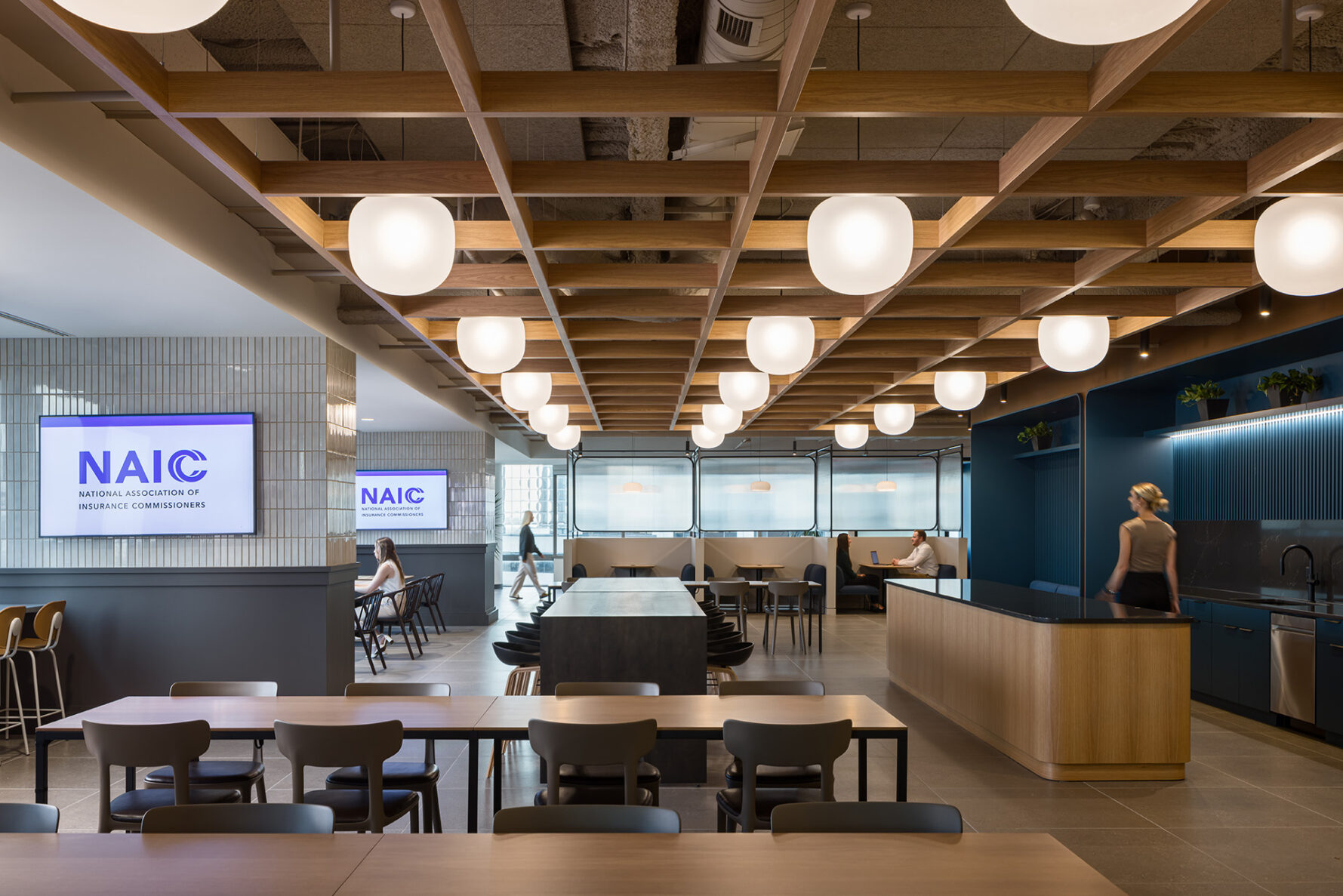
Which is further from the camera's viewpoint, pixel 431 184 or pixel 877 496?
pixel 877 496

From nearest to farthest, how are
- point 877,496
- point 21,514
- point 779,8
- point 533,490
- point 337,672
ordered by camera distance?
1. point 779,8
2. point 21,514
3. point 337,672
4. point 877,496
5. point 533,490

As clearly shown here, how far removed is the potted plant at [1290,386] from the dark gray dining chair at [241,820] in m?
6.92

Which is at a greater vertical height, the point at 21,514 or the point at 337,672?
the point at 21,514

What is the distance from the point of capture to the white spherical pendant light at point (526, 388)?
585 cm

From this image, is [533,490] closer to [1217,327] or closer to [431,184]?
[1217,327]

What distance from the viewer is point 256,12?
12.7 feet

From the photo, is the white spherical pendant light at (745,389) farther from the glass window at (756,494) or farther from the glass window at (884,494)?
the glass window at (884,494)

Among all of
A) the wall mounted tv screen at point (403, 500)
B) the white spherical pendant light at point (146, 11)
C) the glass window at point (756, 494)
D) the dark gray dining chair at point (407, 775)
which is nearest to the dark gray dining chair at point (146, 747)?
the dark gray dining chair at point (407, 775)

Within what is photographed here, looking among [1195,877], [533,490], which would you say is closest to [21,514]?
[1195,877]

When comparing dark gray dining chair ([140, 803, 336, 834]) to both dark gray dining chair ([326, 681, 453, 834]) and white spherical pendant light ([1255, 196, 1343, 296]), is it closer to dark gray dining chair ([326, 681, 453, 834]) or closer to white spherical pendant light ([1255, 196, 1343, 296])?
dark gray dining chair ([326, 681, 453, 834])

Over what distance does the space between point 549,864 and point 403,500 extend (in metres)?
11.4

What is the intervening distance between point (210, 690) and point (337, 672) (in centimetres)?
302

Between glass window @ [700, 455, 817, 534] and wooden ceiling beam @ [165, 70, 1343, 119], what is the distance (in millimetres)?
13496

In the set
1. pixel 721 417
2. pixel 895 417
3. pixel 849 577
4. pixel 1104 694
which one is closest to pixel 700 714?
pixel 1104 694
